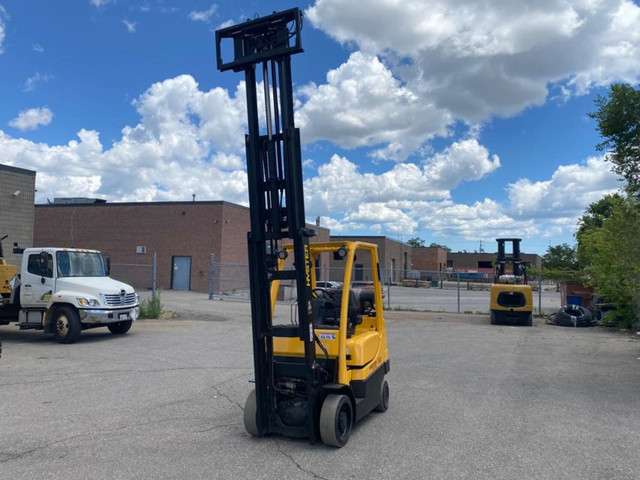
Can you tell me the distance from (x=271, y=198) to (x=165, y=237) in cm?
3002

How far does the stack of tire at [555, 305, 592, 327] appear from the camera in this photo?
19.5 meters

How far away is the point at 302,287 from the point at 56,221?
3665cm

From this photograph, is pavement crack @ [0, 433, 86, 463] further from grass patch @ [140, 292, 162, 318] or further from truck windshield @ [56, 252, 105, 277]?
grass patch @ [140, 292, 162, 318]

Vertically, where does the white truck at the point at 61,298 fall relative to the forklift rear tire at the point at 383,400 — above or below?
above

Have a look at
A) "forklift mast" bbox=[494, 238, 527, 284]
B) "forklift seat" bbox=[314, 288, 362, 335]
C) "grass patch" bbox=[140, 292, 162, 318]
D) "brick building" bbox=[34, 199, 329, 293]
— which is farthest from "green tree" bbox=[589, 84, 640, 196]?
"brick building" bbox=[34, 199, 329, 293]

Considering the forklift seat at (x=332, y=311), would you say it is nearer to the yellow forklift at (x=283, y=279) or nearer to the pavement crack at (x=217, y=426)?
the yellow forklift at (x=283, y=279)

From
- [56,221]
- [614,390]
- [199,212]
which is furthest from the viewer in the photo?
[56,221]

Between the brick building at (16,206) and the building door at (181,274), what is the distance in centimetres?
1269

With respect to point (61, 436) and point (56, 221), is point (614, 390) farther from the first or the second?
point (56, 221)

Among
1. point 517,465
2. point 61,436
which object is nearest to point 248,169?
point 61,436

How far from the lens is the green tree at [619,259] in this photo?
10.4 m

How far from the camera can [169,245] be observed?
111ft

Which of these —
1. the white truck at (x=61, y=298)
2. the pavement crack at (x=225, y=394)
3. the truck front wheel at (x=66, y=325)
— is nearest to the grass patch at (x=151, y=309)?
the white truck at (x=61, y=298)

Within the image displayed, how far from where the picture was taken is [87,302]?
13.1 m
